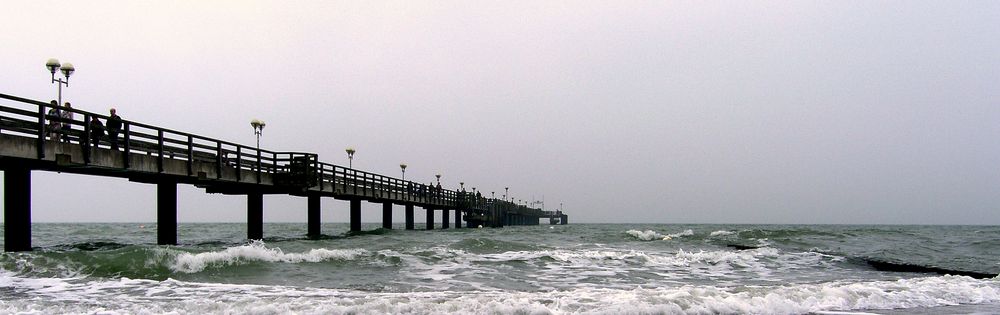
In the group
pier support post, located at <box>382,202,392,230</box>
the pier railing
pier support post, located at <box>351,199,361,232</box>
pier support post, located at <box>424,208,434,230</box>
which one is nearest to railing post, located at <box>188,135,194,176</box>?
the pier railing

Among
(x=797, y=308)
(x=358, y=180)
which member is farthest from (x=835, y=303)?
(x=358, y=180)

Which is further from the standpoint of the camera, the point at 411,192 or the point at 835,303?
the point at 411,192

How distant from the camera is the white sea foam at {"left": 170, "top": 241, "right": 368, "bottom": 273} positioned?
15086mm

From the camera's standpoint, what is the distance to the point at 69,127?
17344 millimetres

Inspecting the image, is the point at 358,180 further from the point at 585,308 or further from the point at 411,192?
the point at 585,308

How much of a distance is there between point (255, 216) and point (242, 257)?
11211 mm

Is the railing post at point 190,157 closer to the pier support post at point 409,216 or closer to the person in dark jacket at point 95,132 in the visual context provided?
the person in dark jacket at point 95,132

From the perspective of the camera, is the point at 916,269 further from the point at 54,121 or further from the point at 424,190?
the point at 424,190

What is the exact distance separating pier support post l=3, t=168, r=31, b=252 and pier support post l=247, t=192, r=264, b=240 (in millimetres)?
10867

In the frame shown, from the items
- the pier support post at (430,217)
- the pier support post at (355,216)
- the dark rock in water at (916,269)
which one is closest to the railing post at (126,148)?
the dark rock in water at (916,269)

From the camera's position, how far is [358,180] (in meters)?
35.6

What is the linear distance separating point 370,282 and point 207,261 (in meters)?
4.06

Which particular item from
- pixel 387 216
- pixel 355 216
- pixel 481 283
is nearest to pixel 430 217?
pixel 387 216

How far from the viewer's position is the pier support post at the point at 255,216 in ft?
88.7
